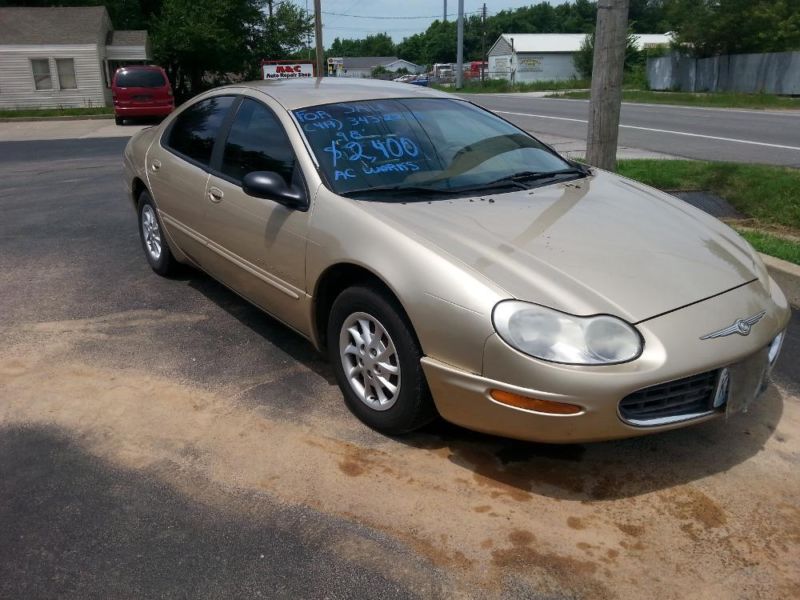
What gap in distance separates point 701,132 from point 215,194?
14.0 m

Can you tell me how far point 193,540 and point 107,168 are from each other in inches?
410

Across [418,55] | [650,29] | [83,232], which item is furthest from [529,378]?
[418,55]

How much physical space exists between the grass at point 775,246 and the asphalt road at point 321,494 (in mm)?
972

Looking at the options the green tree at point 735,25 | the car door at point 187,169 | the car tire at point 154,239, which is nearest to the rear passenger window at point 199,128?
the car door at point 187,169

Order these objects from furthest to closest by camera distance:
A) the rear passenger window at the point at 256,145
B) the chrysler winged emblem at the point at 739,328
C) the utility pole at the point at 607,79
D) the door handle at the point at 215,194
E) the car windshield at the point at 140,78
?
the car windshield at the point at 140,78
the utility pole at the point at 607,79
the door handle at the point at 215,194
the rear passenger window at the point at 256,145
the chrysler winged emblem at the point at 739,328

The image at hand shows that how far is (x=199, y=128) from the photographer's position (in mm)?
4746

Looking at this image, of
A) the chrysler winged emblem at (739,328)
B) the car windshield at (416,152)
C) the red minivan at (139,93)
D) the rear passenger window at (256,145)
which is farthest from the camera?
the red minivan at (139,93)

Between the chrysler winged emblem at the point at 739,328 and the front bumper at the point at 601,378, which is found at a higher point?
the chrysler winged emblem at the point at 739,328

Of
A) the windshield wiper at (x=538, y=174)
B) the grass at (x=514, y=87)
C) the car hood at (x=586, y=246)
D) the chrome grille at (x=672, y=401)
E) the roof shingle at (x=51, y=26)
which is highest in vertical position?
the roof shingle at (x=51, y=26)

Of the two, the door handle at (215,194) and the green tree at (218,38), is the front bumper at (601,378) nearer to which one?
the door handle at (215,194)

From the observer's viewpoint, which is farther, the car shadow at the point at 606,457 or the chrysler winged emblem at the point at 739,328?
the car shadow at the point at 606,457

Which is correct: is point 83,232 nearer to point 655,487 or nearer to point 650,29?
point 655,487

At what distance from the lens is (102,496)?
2.92 meters

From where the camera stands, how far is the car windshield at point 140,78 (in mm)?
21703
